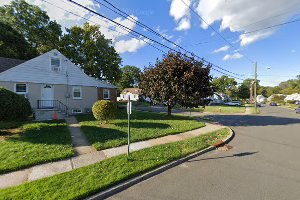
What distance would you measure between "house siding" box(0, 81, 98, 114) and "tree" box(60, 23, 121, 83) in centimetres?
922

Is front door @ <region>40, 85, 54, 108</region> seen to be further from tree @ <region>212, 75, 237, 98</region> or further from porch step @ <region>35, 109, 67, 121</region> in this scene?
tree @ <region>212, 75, 237, 98</region>

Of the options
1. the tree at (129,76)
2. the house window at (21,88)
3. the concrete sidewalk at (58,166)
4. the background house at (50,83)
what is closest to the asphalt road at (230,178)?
the concrete sidewalk at (58,166)

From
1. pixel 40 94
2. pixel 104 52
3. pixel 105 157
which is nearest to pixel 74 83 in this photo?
pixel 40 94

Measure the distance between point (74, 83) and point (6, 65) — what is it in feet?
20.9

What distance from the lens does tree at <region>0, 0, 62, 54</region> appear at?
25750 millimetres

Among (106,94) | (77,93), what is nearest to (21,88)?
(77,93)

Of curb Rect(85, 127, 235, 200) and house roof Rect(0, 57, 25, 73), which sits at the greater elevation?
house roof Rect(0, 57, 25, 73)

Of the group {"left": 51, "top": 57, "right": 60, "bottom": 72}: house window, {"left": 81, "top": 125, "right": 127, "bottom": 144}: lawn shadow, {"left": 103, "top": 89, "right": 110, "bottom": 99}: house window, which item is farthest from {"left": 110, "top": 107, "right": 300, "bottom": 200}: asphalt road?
{"left": 103, "top": 89, "right": 110, "bottom": 99}: house window

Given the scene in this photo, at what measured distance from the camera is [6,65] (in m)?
16.8

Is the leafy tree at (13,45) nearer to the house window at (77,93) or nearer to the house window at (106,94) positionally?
the house window at (77,93)

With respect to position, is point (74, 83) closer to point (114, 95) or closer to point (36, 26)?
point (114, 95)

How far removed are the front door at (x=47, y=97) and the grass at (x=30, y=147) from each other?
6.76 meters

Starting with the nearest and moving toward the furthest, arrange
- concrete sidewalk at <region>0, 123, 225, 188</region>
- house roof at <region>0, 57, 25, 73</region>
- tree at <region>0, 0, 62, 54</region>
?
concrete sidewalk at <region>0, 123, 225, 188</region>
house roof at <region>0, 57, 25, 73</region>
tree at <region>0, 0, 62, 54</region>

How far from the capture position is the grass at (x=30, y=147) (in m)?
5.57
